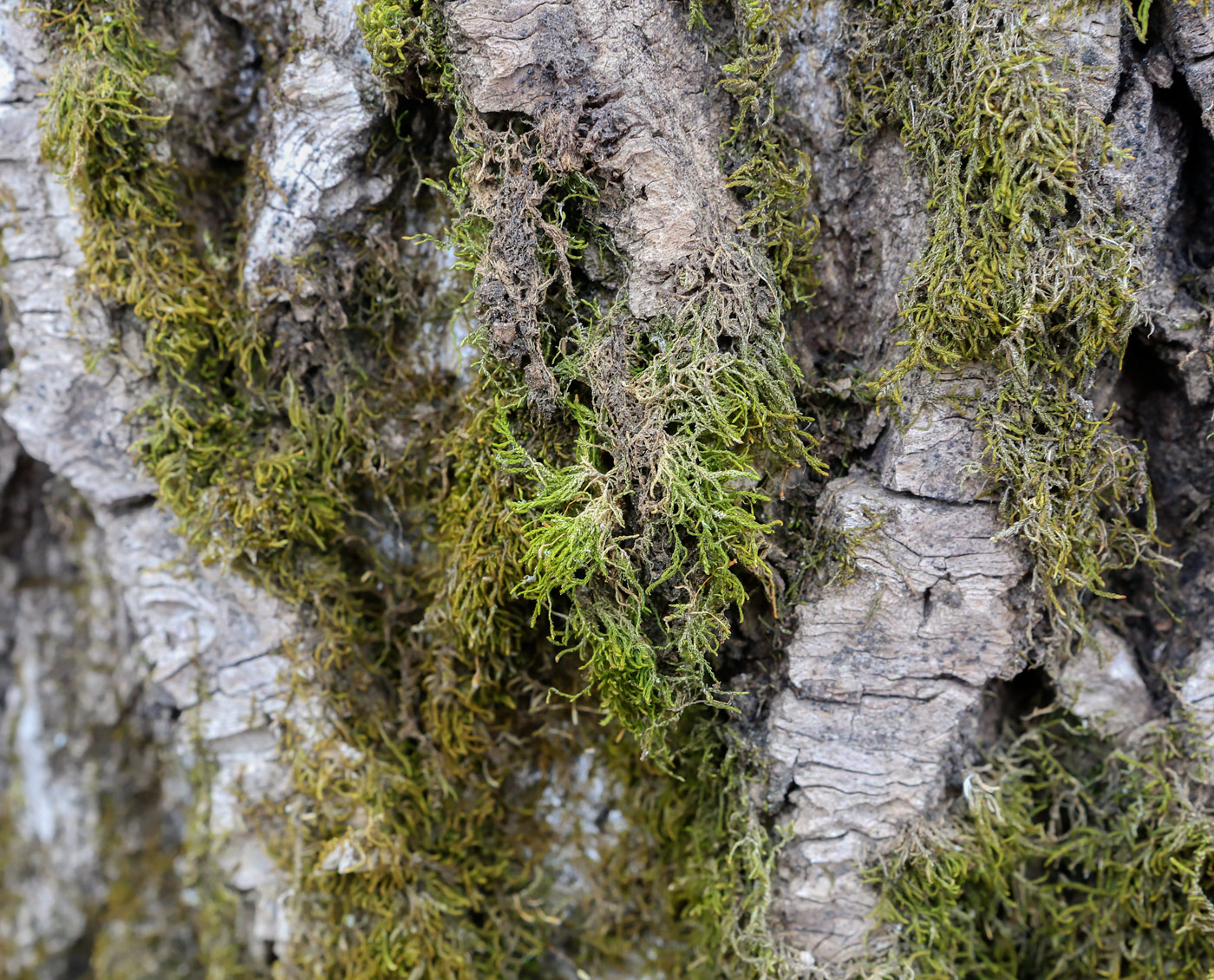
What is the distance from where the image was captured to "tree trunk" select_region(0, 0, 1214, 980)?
49.9 inches

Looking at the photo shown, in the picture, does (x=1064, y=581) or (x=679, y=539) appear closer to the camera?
(x=679, y=539)

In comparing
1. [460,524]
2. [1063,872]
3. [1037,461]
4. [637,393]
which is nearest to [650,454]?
[637,393]

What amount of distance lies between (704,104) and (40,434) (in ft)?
5.22

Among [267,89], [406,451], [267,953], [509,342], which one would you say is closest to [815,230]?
[509,342]

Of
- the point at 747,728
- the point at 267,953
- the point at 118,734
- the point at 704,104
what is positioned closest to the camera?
the point at 704,104

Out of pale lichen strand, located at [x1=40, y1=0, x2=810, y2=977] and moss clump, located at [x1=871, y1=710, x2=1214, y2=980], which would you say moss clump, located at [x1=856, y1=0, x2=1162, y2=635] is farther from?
moss clump, located at [x1=871, y1=710, x2=1214, y2=980]

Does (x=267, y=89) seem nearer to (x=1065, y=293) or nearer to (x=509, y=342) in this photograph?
(x=509, y=342)

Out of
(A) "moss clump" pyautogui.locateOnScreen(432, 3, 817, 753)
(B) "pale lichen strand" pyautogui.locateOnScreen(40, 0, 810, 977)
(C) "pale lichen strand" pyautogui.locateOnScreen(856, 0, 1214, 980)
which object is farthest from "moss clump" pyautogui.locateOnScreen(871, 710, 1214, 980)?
(A) "moss clump" pyautogui.locateOnScreen(432, 3, 817, 753)

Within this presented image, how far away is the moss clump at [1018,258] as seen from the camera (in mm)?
1212

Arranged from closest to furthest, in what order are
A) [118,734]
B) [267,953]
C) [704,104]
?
[704,104]
[267,953]
[118,734]

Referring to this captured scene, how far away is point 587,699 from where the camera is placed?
1669mm

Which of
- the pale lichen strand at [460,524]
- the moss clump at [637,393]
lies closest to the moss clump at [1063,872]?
the pale lichen strand at [460,524]

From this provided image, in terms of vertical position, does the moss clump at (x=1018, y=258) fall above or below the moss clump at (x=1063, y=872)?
above

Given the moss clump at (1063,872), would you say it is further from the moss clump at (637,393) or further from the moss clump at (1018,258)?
the moss clump at (637,393)
